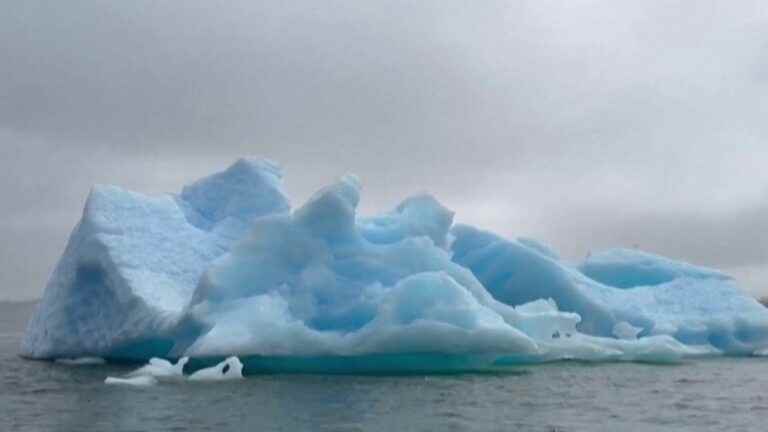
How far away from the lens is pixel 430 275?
1553cm

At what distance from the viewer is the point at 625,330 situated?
2078 centimetres

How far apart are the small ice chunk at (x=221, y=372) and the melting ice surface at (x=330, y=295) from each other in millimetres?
89

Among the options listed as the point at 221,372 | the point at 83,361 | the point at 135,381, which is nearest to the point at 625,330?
the point at 221,372

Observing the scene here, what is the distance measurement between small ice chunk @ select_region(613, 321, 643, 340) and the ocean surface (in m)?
2.81

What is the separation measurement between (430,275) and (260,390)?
315 cm

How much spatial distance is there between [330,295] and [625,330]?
705 cm

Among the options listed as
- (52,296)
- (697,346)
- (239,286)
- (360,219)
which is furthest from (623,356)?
(52,296)

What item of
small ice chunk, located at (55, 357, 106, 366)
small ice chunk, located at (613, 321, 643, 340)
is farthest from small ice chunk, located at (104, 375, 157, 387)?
small ice chunk, located at (613, 321, 643, 340)

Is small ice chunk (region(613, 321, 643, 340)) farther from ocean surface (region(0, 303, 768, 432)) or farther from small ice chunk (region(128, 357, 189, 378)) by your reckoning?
small ice chunk (region(128, 357, 189, 378))

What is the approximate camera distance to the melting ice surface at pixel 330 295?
15383 millimetres

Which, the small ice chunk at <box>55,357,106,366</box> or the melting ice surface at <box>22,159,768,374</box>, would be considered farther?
the small ice chunk at <box>55,357,106,366</box>

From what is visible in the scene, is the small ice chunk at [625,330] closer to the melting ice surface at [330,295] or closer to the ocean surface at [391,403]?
the melting ice surface at [330,295]

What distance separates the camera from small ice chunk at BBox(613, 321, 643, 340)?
68.0 ft

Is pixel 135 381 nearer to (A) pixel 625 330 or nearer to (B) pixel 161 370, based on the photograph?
(B) pixel 161 370
